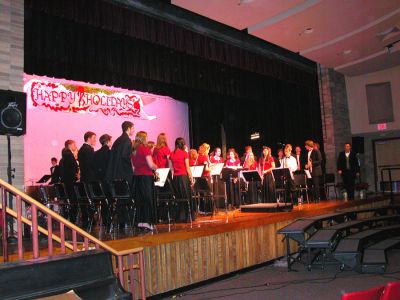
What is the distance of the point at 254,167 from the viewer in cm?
1016

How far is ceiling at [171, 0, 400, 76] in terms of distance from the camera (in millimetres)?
7941

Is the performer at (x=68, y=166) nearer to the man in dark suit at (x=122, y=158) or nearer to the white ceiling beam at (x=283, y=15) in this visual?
the man in dark suit at (x=122, y=158)

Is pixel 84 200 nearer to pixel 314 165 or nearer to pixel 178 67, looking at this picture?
pixel 178 67

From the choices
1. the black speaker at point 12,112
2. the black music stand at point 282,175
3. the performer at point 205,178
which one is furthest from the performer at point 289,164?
the black speaker at point 12,112

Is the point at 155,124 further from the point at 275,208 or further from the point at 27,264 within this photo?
the point at 27,264

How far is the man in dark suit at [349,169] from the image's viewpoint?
1044cm

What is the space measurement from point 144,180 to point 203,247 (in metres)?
1.27

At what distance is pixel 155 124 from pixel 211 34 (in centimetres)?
357

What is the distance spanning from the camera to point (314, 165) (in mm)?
9992

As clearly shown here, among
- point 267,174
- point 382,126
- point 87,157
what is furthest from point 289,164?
point 87,157

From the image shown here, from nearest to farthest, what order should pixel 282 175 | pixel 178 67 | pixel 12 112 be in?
pixel 12 112 < pixel 282 175 < pixel 178 67

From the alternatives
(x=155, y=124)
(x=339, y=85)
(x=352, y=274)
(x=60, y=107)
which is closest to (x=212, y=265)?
(x=352, y=274)

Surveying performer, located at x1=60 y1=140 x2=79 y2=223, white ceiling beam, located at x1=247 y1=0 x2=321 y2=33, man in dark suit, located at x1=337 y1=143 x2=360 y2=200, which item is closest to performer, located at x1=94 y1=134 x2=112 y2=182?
performer, located at x1=60 y1=140 x2=79 y2=223

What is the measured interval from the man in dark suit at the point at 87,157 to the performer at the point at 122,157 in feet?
2.32
